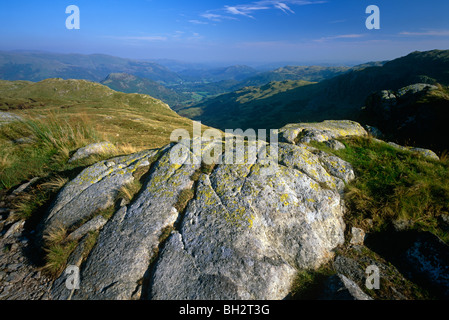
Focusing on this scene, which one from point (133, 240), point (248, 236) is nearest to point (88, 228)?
point (133, 240)

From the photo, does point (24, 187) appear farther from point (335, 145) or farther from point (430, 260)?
point (335, 145)

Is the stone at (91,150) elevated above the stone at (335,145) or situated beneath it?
situated beneath

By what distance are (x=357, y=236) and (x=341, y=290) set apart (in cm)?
228

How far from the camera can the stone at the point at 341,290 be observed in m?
4.02

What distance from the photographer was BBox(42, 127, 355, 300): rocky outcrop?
14.5 ft

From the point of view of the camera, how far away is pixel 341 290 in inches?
163

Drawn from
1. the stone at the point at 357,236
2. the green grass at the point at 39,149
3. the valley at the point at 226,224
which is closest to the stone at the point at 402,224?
the valley at the point at 226,224

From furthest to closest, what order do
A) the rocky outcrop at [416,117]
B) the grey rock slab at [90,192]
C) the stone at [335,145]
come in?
the rocky outcrop at [416,117]
the stone at [335,145]
the grey rock slab at [90,192]

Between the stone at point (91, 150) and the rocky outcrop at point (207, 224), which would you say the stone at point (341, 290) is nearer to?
the rocky outcrop at point (207, 224)

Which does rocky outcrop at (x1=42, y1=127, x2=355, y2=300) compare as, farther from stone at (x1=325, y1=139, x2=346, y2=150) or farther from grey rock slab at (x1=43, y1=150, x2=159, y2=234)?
stone at (x1=325, y1=139, x2=346, y2=150)

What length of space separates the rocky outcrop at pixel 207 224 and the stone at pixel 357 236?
0.33 meters

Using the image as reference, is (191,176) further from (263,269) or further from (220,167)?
(263,269)
